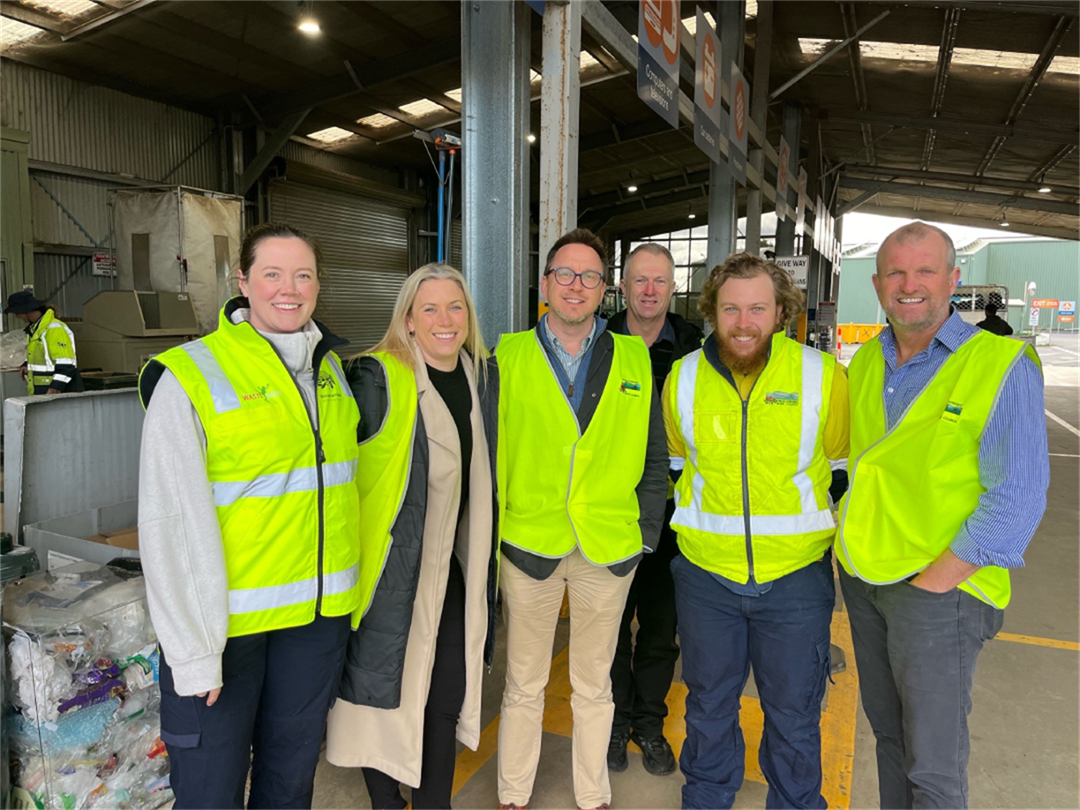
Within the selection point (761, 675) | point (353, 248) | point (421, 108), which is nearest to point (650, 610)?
point (761, 675)

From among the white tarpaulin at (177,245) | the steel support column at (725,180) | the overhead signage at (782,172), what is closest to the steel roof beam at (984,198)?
the overhead signage at (782,172)

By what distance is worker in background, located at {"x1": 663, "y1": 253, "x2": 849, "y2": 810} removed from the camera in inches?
85.2

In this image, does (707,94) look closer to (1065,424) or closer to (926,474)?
(926,474)

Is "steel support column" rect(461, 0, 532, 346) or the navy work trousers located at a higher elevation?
"steel support column" rect(461, 0, 532, 346)

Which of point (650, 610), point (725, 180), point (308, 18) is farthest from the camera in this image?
point (308, 18)

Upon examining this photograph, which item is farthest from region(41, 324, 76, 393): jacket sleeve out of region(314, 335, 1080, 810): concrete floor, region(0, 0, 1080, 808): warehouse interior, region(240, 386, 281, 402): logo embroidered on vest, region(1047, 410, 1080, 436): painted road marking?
region(1047, 410, 1080, 436): painted road marking

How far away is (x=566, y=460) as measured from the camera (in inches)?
89.0

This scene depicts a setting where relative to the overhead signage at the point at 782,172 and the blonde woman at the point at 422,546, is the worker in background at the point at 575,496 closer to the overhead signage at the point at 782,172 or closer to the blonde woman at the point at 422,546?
the blonde woman at the point at 422,546

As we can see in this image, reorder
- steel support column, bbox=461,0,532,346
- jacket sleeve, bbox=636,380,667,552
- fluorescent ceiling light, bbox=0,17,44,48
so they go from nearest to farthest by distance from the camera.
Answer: jacket sleeve, bbox=636,380,667,552 → steel support column, bbox=461,0,532,346 → fluorescent ceiling light, bbox=0,17,44,48

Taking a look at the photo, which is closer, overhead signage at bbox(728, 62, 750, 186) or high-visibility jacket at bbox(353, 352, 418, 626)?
high-visibility jacket at bbox(353, 352, 418, 626)

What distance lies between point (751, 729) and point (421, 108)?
39.1 ft

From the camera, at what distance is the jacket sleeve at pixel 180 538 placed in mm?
1585

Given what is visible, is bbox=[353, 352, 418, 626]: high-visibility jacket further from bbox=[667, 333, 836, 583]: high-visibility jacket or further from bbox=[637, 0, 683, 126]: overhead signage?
bbox=[637, 0, 683, 126]: overhead signage

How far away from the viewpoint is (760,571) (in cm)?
215
